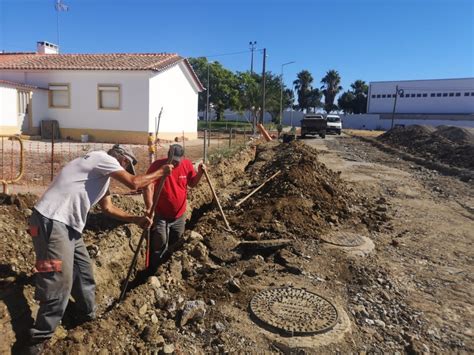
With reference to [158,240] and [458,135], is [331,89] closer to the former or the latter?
[458,135]

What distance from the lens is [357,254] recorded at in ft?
Result: 16.7

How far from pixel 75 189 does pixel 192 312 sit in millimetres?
1455

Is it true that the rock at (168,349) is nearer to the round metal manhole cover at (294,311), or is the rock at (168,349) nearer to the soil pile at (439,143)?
the round metal manhole cover at (294,311)

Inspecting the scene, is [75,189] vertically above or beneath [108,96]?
beneath

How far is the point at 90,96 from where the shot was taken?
2002 centimetres

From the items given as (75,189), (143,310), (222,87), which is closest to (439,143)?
(143,310)

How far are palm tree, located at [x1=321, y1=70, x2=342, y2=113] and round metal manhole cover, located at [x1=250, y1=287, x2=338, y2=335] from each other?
245 feet

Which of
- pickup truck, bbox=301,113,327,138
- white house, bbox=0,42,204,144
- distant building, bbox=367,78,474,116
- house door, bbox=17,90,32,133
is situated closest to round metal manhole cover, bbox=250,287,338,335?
white house, bbox=0,42,204,144

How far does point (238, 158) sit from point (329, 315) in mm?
10091

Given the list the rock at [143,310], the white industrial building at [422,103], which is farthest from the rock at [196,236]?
the white industrial building at [422,103]

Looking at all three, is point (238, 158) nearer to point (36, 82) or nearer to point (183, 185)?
point (183, 185)

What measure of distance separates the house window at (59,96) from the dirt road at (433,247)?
15390mm

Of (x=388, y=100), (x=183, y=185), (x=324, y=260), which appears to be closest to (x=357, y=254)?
(x=324, y=260)

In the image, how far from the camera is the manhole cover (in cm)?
540
